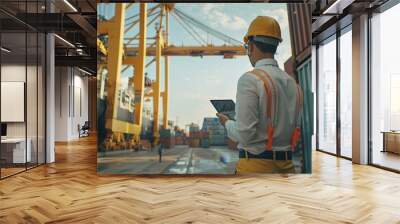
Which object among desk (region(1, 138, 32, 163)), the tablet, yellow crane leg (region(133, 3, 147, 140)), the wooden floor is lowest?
the wooden floor

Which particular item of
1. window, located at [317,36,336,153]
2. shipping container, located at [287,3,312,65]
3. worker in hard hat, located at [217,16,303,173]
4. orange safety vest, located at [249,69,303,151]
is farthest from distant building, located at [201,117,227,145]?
window, located at [317,36,336,153]

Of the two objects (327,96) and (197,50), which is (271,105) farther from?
(327,96)

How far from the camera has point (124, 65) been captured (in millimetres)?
6660

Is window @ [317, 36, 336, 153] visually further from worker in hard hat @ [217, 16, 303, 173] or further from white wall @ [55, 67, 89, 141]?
white wall @ [55, 67, 89, 141]

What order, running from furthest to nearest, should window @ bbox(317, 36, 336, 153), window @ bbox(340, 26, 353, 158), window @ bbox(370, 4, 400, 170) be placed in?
window @ bbox(317, 36, 336, 153) → window @ bbox(340, 26, 353, 158) → window @ bbox(370, 4, 400, 170)

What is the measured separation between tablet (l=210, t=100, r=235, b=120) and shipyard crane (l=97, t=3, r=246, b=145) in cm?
78

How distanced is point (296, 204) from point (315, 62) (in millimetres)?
7803

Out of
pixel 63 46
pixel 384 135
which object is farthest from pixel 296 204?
pixel 63 46

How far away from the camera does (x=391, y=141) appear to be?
7688 millimetres

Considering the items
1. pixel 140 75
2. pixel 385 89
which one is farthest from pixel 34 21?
pixel 385 89

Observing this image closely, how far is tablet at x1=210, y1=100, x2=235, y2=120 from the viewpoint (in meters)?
6.69

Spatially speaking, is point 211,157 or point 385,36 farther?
point 385,36

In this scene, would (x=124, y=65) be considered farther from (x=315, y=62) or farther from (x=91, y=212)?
(x=315, y=62)

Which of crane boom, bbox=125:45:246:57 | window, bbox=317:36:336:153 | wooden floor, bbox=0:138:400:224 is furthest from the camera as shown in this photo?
window, bbox=317:36:336:153
